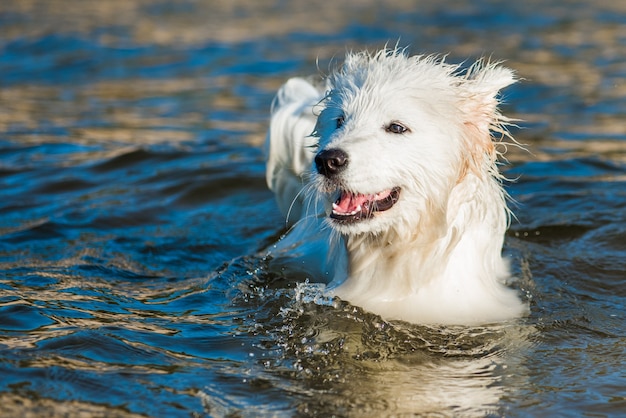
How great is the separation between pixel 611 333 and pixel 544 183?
9.61 ft

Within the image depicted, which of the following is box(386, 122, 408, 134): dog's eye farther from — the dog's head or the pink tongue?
the pink tongue

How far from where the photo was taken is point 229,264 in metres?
6.50

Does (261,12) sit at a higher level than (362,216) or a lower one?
higher

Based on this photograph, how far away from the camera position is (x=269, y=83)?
1284 centimetres

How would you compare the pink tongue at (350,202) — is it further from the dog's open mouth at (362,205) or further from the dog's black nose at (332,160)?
the dog's black nose at (332,160)

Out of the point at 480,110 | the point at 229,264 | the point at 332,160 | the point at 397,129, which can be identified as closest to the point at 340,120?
the point at 397,129

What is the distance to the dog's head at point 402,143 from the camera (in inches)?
187

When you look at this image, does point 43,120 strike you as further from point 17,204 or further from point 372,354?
point 372,354

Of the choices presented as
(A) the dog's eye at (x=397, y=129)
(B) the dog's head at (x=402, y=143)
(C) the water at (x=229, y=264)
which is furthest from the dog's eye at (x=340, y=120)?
(C) the water at (x=229, y=264)

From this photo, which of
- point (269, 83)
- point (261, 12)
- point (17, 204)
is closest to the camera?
point (17, 204)

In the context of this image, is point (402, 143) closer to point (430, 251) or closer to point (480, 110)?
point (480, 110)

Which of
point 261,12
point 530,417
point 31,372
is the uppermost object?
point 261,12

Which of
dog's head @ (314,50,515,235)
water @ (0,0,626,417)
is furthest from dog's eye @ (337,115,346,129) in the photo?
water @ (0,0,626,417)

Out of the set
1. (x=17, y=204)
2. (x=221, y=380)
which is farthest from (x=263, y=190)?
(x=221, y=380)
